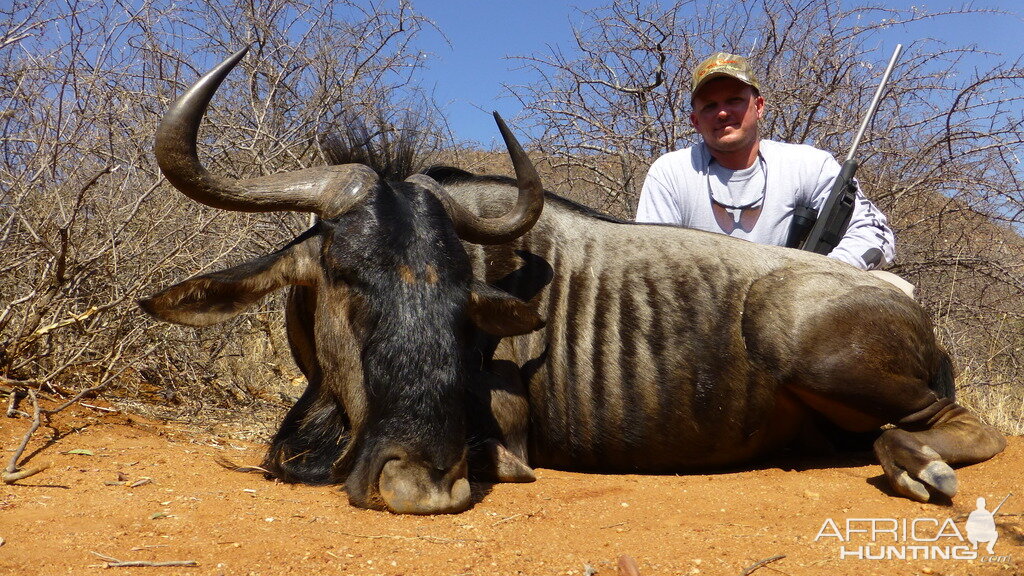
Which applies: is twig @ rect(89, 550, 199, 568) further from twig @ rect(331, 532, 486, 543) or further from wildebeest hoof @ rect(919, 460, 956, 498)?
wildebeest hoof @ rect(919, 460, 956, 498)

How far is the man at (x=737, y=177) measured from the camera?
4.70m

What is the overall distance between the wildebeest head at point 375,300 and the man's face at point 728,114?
1.78m

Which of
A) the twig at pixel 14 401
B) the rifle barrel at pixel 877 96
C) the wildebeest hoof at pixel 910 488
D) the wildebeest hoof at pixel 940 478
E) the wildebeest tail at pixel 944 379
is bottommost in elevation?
the wildebeest hoof at pixel 910 488

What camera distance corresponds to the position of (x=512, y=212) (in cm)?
359

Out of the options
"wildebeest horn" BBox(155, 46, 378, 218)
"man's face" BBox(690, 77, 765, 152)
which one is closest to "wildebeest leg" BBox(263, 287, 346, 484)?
"wildebeest horn" BBox(155, 46, 378, 218)

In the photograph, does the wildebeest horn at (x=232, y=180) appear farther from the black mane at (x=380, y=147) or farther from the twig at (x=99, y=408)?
the twig at (x=99, y=408)

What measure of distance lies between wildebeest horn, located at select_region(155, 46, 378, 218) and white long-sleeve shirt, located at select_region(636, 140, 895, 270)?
230 cm

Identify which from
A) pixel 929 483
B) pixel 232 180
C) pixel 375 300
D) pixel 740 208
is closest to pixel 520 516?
pixel 375 300

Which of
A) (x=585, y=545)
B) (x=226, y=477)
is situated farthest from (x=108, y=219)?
(x=585, y=545)

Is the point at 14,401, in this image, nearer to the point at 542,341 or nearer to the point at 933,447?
the point at 542,341

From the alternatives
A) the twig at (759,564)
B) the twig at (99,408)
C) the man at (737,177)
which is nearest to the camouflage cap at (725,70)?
the man at (737,177)

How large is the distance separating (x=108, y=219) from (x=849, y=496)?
380 centimetres

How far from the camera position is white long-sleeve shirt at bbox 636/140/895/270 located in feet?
15.4

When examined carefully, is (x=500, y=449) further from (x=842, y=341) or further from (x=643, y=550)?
(x=842, y=341)
